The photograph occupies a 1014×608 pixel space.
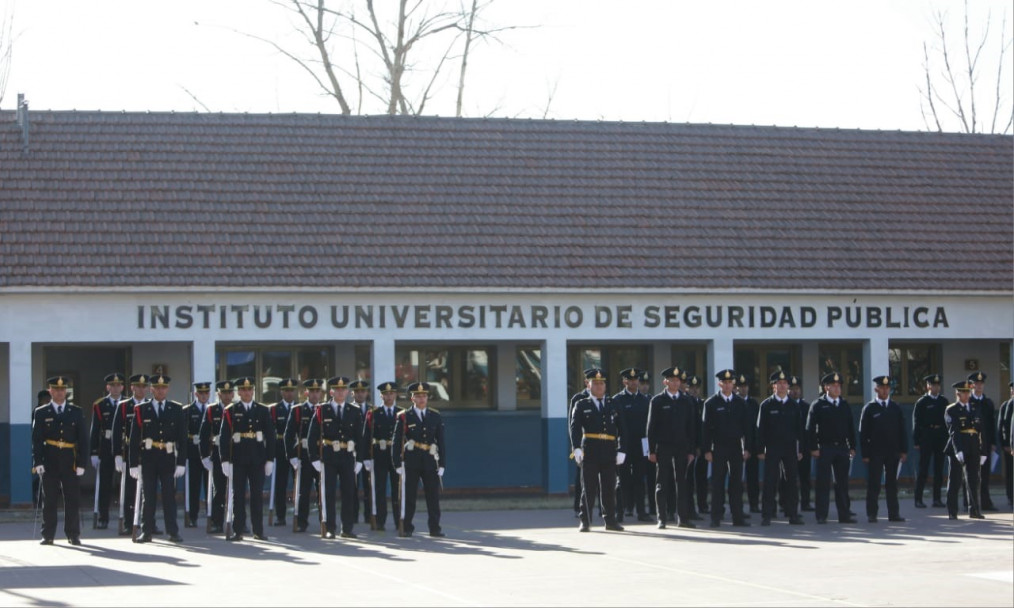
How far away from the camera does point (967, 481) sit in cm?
2028

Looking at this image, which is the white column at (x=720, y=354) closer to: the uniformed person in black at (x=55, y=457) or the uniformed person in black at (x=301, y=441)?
the uniformed person in black at (x=301, y=441)

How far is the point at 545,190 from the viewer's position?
25047mm

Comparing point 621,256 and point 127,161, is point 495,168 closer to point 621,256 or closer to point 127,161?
point 621,256

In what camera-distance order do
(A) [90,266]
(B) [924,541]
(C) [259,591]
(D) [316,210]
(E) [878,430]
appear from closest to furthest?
(C) [259,591]
(B) [924,541]
(E) [878,430]
(A) [90,266]
(D) [316,210]

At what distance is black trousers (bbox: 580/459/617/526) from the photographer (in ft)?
61.8

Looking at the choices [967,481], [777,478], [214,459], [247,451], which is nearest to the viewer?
[247,451]

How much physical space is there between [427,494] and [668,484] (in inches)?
121

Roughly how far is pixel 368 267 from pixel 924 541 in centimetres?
945

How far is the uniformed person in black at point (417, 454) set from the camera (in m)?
18.4

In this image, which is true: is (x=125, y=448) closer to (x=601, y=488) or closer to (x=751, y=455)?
(x=601, y=488)

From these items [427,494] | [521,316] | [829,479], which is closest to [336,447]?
[427,494]

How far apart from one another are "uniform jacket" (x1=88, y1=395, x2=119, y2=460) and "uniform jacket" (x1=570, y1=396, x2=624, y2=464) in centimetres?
571

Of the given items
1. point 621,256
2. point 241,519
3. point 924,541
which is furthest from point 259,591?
point 621,256

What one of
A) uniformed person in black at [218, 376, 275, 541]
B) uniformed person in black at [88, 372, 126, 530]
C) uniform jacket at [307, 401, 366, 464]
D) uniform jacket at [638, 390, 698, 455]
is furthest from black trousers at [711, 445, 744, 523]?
uniformed person in black at [88, 372, 126, 530]
